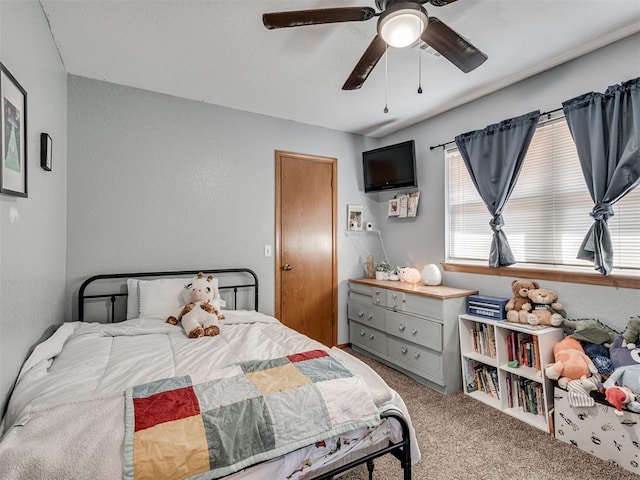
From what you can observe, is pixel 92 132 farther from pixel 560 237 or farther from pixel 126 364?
pixel 560 237

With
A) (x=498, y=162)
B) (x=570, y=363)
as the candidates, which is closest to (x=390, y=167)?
(x=498, y=162)

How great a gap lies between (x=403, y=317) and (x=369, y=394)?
5.77ft

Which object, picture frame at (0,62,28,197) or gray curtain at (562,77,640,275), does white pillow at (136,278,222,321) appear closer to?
picture frame at (0,62,28,197)

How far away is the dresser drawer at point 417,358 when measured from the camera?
2.75m

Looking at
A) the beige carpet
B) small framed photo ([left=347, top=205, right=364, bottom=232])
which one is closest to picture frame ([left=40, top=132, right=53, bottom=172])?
the beige carpet

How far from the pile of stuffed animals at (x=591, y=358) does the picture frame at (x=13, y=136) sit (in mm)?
3116

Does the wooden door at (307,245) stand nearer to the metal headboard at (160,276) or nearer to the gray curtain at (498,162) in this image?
the metal headboard at (160,276)

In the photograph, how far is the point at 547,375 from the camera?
2.14 metres

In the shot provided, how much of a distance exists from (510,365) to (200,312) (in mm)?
2396

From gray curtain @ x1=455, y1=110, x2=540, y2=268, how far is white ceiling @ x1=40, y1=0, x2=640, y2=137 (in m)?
0.37

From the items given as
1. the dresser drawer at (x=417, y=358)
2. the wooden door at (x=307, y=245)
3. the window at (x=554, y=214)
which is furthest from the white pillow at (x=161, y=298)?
the window at (x=554, y=214)

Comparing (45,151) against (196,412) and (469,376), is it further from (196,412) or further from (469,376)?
(469,376)

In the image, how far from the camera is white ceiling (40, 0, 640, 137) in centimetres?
184

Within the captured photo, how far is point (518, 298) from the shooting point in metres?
2.52
